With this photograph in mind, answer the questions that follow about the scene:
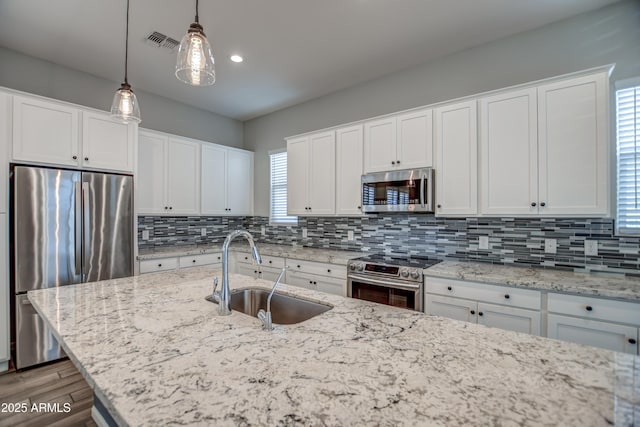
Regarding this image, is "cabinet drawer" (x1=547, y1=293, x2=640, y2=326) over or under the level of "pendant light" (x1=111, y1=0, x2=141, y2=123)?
under

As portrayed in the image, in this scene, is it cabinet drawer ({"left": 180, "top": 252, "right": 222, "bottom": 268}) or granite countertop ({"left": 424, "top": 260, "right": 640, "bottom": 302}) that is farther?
cabinet drawer ({"left": 180, "top": 252, "right": 222, "bottom": 268})

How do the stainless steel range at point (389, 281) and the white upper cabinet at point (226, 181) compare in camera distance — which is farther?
the white upper cabinet at point (226, 181)

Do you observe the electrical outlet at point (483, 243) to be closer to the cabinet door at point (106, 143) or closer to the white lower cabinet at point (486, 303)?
the white lower cabinet at point (486, 303)

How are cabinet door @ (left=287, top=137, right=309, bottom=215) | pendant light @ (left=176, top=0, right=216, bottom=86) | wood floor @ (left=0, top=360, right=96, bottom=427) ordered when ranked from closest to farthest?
1. pendant light @ (left=176, top=0, right=216, bottom=86)
2. wood floor @ (left=0, top=360, right=96, bottom=427)
3. cabinet door @ (left=287, top=137, right=309, bottom=215)

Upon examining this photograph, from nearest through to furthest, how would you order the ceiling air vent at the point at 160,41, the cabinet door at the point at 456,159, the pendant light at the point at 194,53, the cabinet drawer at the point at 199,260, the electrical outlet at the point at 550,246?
1. the pendant light at the point at 194,53
2. the electrical outlet at the point at 550,246
3. the cabinet door at the point at 456,159
4. the ceiling air vent at the point at 160,41
5. the cabinet drawer at the point at 199,260

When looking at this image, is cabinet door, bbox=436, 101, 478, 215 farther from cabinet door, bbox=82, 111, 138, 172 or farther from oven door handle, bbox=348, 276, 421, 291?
cabinet door, bbox=82, 111, 138, 172

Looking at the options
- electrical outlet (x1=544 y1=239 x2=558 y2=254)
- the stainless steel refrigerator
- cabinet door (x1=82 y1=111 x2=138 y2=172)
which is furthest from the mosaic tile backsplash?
cabinet door (x1=82 y1=111 x2=138 y2=172)

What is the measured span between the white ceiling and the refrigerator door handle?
4.64ft

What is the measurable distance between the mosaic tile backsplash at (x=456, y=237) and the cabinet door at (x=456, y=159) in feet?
1.10

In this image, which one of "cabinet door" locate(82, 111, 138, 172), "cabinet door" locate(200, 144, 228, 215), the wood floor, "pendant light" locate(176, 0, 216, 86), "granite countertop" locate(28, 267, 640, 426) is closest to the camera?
"granite countertop" locate(28, 267, 640, 426)

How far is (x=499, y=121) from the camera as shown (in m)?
2.46

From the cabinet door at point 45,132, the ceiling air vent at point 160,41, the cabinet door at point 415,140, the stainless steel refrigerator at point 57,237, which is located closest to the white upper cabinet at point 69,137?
the cabinet door at point 45,132

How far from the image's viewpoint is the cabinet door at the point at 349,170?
330 centimetres

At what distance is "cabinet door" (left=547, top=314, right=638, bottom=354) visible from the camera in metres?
1.75
